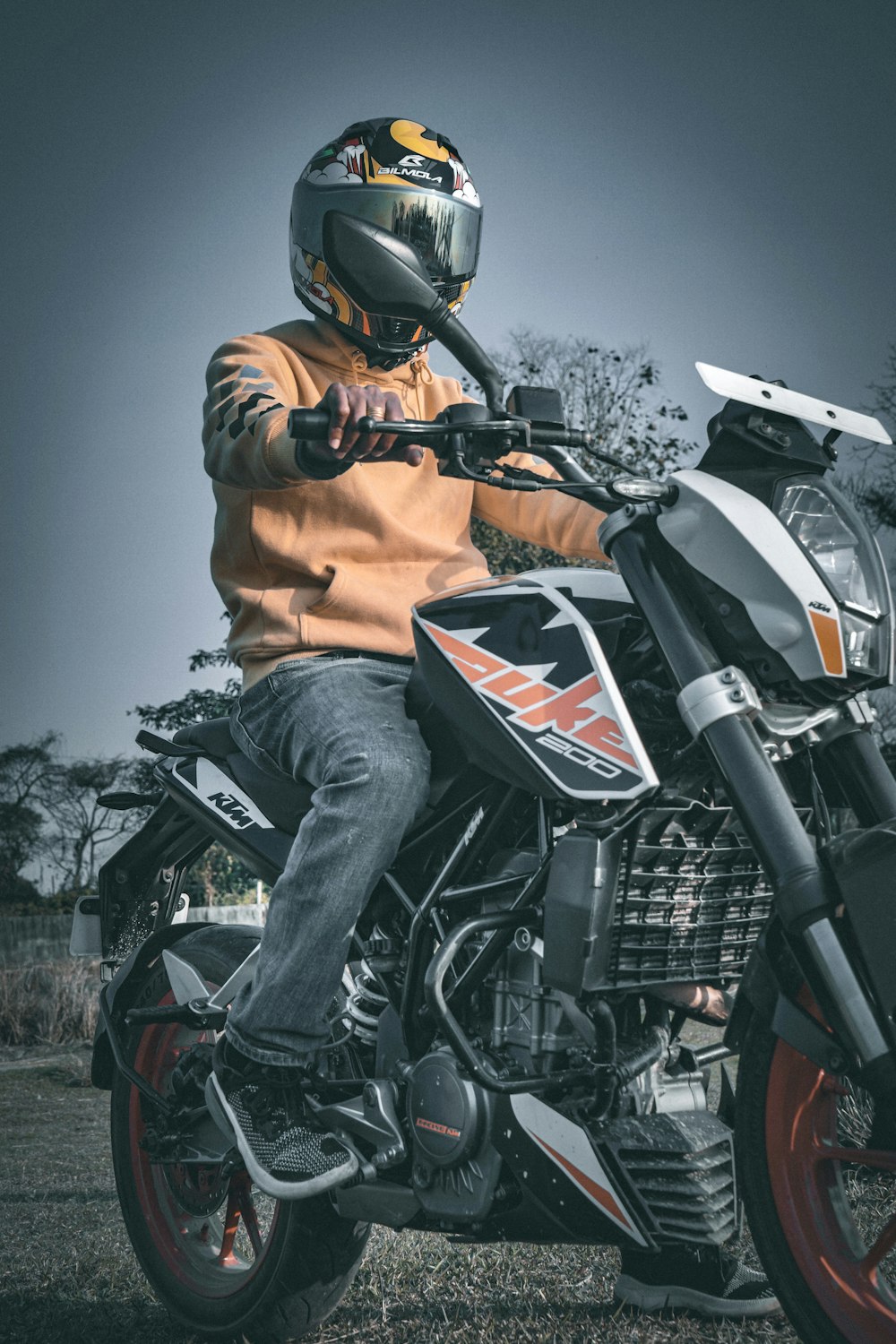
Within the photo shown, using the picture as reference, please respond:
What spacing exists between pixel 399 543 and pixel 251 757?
0.60m

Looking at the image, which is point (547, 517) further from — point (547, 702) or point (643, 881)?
point (643, 881)

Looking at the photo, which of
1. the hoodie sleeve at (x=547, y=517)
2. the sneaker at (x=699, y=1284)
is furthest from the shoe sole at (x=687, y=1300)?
the hoodie sleeve at (x=547, y=517)

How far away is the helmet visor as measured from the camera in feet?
8.98

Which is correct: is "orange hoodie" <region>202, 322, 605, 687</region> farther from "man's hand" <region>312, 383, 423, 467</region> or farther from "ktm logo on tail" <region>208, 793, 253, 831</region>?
"man's hand" <region>312, 383, 423, 467</region>

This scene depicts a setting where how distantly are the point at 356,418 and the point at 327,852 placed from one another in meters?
0.85

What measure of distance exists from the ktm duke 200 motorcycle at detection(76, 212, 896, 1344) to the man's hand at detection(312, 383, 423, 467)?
37 mm

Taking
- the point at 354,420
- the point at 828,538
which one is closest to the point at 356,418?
the point at 354,420

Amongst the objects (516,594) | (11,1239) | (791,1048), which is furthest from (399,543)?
(11,1239)

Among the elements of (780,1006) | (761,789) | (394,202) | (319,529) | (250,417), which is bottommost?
(780,1006)

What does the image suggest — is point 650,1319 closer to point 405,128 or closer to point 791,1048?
point 791,1048

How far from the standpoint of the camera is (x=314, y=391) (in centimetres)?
309

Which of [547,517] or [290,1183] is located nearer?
[290,1183]

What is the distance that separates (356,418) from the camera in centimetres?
209

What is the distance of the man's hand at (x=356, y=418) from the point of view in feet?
6.84
